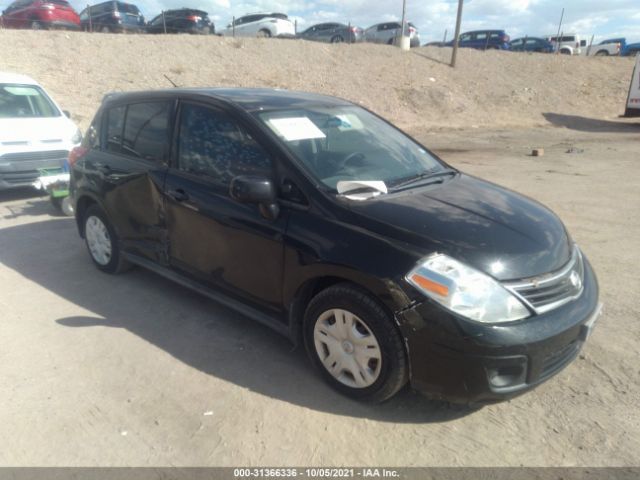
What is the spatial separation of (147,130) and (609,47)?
138 feet

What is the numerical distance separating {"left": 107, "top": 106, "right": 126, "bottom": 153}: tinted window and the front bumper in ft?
10.6

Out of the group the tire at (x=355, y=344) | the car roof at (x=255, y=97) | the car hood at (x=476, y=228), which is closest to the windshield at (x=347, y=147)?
the car roof at (x=255, y=97)

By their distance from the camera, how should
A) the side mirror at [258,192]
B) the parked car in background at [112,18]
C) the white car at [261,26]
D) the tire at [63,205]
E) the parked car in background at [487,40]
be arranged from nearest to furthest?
the side mirror at [258,192] → the tire at [63,205] → the parked car in background at [112,18] → the white car at [261,26] → the parked car in background at [487,40]

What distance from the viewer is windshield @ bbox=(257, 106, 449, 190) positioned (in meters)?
3.33

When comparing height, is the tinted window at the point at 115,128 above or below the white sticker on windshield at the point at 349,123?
below

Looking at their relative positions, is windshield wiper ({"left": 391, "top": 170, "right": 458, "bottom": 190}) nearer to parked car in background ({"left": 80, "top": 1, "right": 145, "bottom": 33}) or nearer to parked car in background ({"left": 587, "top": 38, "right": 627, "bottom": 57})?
parked car in background ({"left": 80, "top": 1, "right": 145, "bottom": 33})

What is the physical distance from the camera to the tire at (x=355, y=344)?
8.88ft

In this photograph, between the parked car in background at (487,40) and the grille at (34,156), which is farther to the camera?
the parked car in background at (487,40)

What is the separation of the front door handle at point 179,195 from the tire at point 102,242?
113 centimetres

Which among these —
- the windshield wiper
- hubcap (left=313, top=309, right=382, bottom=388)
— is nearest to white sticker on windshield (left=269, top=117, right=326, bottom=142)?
the windshield wiper

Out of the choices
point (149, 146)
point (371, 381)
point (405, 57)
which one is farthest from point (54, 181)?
point (405, 57)

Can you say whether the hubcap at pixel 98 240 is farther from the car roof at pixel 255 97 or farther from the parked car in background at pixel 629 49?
the parked car in background at pixel 629 49

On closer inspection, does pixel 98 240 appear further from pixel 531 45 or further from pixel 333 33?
pixel 531 45

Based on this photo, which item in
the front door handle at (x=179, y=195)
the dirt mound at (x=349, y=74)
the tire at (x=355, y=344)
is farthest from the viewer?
the dirt mound at (x=349, y=74)
